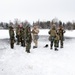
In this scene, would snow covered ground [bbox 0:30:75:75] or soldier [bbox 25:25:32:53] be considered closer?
snow covered ground [bbox 0:30:75:75]

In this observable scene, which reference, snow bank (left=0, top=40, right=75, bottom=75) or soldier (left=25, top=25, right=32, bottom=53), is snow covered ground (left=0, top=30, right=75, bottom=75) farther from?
soldier (left=25, top=25, right=32, bottom=53)

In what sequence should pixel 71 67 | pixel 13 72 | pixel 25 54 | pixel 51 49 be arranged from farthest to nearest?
pixel 51 49 < pixel 25 54 < pixel 71 67 < pixel 13 72

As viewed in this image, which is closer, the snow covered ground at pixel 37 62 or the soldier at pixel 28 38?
the snow covered ground at pixel 37 62

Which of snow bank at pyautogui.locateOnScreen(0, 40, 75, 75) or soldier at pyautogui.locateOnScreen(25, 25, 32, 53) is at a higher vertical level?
soldier at pyautogui.locateOnScreen(25, 25, 32, 53)

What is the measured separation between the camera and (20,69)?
14.5 meters

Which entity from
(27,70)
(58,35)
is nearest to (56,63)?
(27,70)

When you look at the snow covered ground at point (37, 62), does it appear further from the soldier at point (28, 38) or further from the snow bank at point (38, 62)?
the soldier at point (28, 38)

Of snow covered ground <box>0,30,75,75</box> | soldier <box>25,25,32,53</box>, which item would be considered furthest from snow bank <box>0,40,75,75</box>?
soldier <box>25,25,32,53</box>

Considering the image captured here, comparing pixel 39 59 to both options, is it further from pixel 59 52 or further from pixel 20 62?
pixel 59 52

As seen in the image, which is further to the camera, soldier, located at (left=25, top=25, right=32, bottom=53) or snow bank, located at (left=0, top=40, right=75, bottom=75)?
soldier, located at (left=25, top=25, right=32, bottom=53)

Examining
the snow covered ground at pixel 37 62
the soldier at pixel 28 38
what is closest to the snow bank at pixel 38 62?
the snow covered ground at pixel 37 62

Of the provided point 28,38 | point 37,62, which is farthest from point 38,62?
point 28,38

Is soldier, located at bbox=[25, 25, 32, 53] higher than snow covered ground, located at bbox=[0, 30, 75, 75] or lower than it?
higher

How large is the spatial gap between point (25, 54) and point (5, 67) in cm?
354
